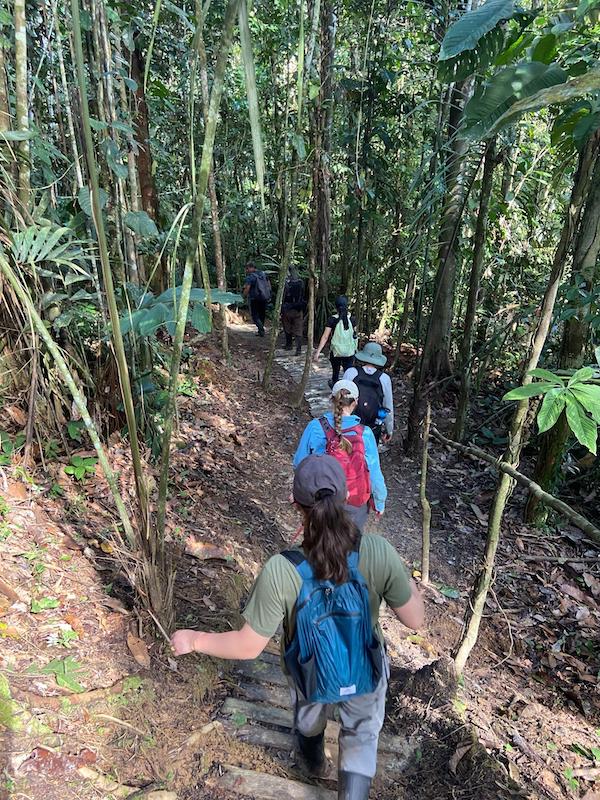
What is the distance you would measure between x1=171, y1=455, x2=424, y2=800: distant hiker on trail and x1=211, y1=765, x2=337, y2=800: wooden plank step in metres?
→ 0.30

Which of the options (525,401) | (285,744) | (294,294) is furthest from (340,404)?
(294,294)

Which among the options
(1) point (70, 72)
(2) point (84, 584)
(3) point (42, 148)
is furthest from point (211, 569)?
(1) point (70, 72)

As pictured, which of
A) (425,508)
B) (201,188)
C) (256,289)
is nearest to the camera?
(201,188)

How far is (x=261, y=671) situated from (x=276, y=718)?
47 centimetres

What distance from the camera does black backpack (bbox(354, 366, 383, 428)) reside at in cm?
500

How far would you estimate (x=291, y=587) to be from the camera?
6.14ft

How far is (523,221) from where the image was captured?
9.30 metres

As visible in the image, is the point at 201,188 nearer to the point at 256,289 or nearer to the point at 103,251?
the point at 103,251

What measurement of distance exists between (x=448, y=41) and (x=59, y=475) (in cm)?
356

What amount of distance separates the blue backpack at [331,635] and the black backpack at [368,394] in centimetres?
316

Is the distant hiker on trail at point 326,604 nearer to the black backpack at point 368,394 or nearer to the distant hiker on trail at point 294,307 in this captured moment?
the black backpack at point 368,394

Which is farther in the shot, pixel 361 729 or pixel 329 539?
pixel 361 729

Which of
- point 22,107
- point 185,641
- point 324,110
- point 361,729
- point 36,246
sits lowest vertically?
point 361,729

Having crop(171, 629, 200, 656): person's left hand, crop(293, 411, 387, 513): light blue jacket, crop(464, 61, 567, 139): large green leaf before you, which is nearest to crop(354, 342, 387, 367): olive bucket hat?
crop(293, 411, 387, 513): light blue jacket
